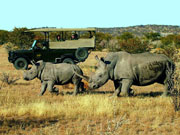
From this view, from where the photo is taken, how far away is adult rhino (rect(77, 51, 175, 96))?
34.1 feet

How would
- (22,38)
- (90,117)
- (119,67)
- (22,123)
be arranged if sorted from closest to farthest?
1. (22,123)
2. (90,117)
3. (119,67)
4. (22,38)

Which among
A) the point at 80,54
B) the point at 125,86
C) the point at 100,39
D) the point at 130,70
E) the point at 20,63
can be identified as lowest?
the point at 125,86

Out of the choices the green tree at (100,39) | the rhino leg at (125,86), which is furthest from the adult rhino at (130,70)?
the green tree at (100,39)

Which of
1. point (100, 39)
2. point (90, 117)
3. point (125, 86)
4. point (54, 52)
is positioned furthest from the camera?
point (100, 39)

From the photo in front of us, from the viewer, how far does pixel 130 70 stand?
1050 cm

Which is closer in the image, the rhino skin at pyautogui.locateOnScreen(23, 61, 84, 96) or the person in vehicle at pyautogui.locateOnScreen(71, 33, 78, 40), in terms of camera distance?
the rhino skin at pyautogui.locateOnScreen(23, 61, 84, 96)

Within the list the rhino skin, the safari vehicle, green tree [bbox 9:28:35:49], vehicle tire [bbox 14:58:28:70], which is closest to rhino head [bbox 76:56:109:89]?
the rhino skin

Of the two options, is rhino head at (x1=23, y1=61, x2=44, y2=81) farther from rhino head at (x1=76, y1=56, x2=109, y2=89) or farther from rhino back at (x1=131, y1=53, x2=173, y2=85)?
rhino back at (x1=131, y1=53, x2=173, y2=85)

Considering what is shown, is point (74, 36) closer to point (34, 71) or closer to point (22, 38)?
point (34, 71)

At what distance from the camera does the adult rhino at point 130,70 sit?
34.1 feet

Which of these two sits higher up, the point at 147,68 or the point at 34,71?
the point at 147,68

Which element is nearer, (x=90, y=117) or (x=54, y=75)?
(x=90, y=117)

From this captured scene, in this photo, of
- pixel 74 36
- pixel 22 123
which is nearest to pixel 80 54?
pixel 74 36

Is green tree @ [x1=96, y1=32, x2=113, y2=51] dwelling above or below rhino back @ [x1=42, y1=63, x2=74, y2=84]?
above
